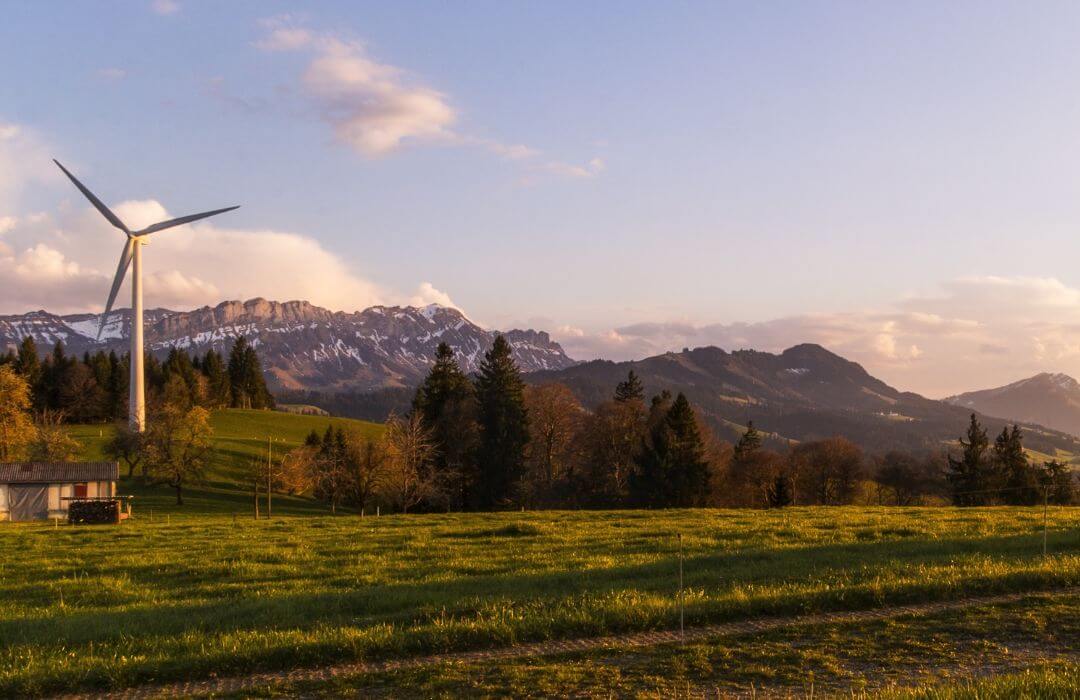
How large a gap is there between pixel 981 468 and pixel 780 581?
292 ft

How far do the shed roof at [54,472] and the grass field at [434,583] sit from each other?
43.7m

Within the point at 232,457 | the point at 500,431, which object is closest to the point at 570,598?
the point at 500,431

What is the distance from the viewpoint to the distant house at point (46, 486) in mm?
73000

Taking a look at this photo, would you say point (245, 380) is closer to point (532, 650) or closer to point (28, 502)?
point (28, 502)

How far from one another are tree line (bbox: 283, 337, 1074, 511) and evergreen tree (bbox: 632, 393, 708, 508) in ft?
0.39

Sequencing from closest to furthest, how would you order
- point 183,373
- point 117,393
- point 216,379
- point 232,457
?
point 232,457, point 117,393, point 183,373, point 216,379

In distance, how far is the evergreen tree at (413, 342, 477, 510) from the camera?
82000 millimetres

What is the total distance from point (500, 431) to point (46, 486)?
44.2 meters

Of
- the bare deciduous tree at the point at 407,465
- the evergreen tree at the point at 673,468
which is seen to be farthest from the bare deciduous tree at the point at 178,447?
the evergreen tree at the point at 673,468

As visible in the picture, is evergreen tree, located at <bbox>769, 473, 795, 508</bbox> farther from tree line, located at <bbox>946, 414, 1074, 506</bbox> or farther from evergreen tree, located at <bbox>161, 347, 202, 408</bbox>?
evergreen tree, located at <bbox>161, 347, 202, 408</bbox>

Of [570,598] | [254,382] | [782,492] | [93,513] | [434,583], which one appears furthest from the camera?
[254,382]

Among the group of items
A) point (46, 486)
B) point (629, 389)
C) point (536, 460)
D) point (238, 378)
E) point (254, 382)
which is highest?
point (238, 378)

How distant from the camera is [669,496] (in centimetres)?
8312

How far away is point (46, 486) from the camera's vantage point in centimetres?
7488
